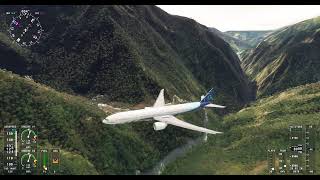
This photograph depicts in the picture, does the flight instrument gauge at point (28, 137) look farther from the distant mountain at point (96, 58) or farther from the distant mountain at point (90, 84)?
the distant mountain at point (96, 58)

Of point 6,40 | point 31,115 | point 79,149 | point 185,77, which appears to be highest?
point 6,40

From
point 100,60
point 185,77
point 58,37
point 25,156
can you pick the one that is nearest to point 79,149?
point 25,156

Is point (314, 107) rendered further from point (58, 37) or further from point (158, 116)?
point (58, 37)

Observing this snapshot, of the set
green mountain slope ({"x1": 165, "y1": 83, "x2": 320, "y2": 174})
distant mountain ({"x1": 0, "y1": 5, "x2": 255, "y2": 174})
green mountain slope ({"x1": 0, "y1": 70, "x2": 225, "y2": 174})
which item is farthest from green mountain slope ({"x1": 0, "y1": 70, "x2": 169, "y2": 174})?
green mountain slope ({"x1": 165, "y1": 83, "x2": 320, "y2": 174})

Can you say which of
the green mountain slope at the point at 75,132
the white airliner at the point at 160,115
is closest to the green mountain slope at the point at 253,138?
the white airliner at the point at 160,115

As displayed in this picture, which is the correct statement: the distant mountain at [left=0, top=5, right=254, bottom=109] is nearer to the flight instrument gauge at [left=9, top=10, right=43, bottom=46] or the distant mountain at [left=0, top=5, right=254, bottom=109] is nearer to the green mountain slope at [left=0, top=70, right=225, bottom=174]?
the flight instrument gauge at [left=9, top=10, right=43, bottom=46]

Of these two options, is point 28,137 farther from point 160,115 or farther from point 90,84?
point 90,84
